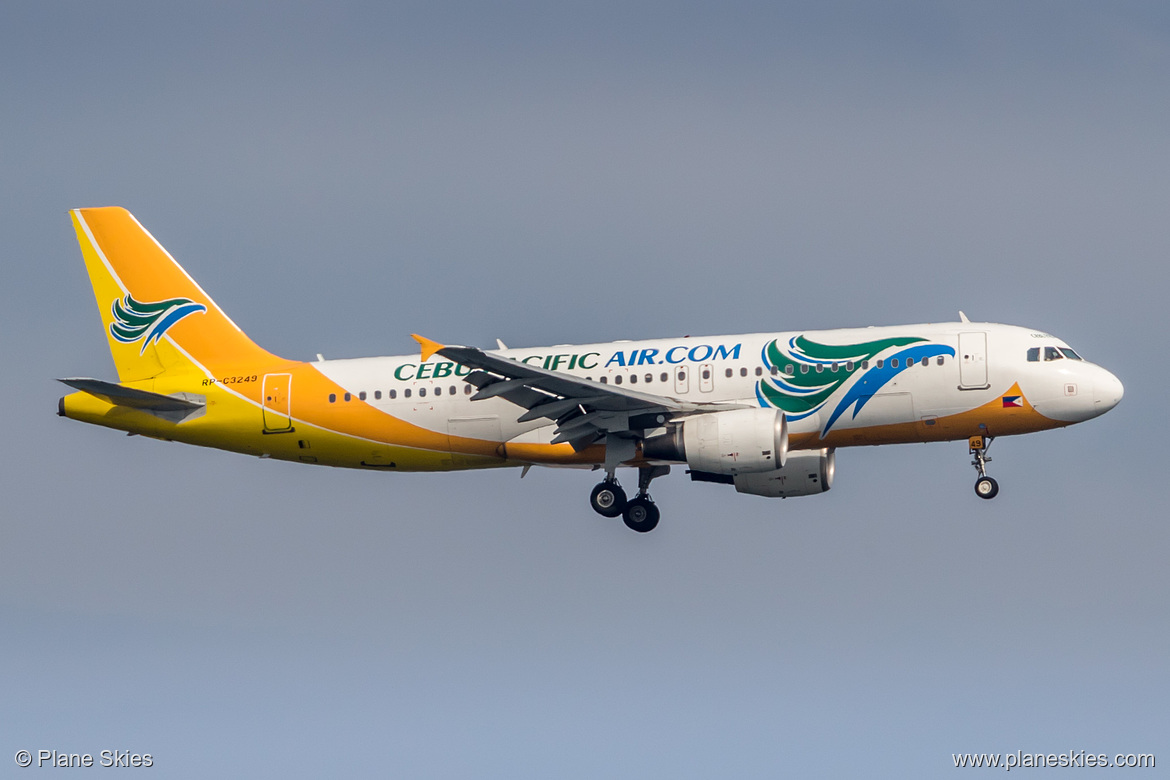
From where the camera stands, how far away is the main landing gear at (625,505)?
4772cm

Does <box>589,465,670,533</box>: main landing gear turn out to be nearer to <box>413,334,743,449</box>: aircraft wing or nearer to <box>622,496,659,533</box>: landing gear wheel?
<box>622,496,659,533</box>: landing gear wheel

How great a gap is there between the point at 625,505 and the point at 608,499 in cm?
59

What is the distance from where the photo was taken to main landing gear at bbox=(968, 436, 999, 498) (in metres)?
45.9

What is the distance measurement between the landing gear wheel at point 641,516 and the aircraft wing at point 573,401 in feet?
9.27

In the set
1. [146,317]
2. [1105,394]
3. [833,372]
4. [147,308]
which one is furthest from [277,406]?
[1105,394]

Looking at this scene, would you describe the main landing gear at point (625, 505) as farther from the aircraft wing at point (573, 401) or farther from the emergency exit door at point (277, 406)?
the emergency exit door at point (277, 406)

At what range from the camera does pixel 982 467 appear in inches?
1815

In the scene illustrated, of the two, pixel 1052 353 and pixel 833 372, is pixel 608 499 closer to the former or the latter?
pixel 833 372

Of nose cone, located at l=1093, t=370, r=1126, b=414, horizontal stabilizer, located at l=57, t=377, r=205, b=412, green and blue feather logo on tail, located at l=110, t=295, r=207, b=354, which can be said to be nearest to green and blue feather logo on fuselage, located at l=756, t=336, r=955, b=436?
nose cone, located at l=1093, t=370, r=1126, b=414

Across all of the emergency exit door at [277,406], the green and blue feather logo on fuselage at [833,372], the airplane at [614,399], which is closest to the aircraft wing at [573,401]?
the airplane at [614,399]

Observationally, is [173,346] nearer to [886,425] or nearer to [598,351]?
[598,351]

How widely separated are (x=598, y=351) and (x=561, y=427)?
2.97 meters

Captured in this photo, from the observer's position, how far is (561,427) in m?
46.0

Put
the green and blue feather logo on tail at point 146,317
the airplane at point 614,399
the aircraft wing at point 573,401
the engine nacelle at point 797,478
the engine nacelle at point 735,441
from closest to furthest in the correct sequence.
A: the aircraft wing at point 573,401 → the engine nacelle at point 735,441 → the airplane at point 614,399 → the engine nacelle at point 797,478 → the green and blue feather logo on tail at point 146,317
